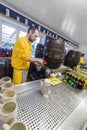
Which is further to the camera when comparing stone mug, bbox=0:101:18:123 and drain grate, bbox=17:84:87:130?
drain grate, bbox=17:84:87:130

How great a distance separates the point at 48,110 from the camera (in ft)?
2.18

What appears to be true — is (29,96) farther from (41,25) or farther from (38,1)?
(41,25)

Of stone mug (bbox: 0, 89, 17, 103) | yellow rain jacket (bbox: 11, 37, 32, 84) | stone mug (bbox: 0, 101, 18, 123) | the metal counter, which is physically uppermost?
yellow rain jacket (bbox: 11, 37, 32, 84)

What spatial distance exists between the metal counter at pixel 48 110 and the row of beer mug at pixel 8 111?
0.12m

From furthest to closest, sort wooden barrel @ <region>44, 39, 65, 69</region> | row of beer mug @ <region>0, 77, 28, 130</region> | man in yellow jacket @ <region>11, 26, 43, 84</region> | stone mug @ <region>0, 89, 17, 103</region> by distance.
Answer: man in yellow jacket @ <region>11, 26, 43, 84</region>, wooden barrel @ <region>44, 39, 65, 69</region>, stone mug @ <region>0, 89, 17, 103</region>, row of beer mug @ <region>0, 77, 28, 130</region>

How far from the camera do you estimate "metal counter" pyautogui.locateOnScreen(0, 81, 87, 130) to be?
0.55m

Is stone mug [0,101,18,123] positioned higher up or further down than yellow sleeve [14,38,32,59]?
further down

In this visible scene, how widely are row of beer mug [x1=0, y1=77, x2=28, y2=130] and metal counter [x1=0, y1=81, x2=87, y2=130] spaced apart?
4.7 inches

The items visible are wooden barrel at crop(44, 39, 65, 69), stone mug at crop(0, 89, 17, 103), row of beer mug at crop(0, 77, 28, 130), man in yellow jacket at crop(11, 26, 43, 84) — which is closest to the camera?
row of beer mug at crop(0, 77, 28, 130)

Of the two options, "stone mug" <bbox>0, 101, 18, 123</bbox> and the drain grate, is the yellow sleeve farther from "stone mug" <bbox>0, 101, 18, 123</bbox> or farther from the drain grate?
"stone mug" <bbox>0, 101, 18, 123</bbox>

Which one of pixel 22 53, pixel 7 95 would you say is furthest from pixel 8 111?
pixel 22 53

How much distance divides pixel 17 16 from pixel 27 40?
1089 millimetres

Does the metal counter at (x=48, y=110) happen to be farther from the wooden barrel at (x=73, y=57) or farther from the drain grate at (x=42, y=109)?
the wooden barrel at (x=73, y=57)

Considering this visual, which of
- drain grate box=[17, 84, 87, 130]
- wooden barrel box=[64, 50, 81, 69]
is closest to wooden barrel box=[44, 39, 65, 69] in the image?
drain grate box=[17, 84, 87, 130]
